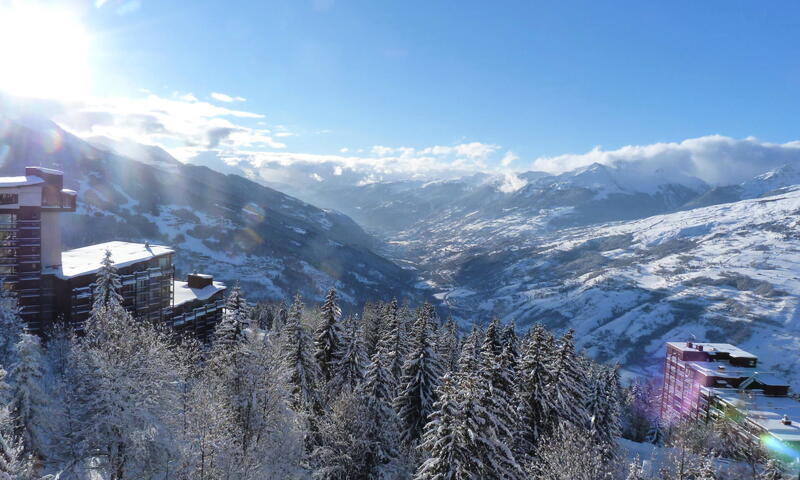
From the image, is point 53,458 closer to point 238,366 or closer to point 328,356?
point 238,366

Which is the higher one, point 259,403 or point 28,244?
point 28,244

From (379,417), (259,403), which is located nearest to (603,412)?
(379,417)

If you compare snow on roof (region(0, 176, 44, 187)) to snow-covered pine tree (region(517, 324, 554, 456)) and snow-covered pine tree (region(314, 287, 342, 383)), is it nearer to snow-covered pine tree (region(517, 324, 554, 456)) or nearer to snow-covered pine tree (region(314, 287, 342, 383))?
snow-covered pine tree (region(314, 287, 342, 383))

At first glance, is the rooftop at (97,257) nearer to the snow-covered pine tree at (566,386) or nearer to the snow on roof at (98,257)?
the snow on roof at (98,257)

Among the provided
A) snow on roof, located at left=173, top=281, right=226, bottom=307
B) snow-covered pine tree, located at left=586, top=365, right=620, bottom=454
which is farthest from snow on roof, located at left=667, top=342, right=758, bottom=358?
snow on roof, located at left=173, top=281, right=226, bottom=307

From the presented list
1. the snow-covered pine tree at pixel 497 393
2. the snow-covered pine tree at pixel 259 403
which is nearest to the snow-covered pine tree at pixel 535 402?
the snow-covered pine tree at pixel 497 393

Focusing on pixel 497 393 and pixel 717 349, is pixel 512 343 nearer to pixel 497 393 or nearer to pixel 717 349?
pixel 497 393

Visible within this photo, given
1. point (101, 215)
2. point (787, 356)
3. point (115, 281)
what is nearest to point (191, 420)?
point (115, 281)
